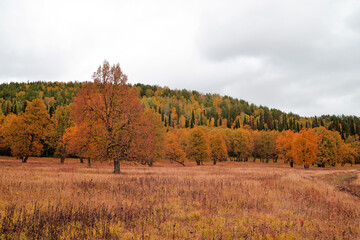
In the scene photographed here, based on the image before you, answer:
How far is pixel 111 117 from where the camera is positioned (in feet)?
72.4

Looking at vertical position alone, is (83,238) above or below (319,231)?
above

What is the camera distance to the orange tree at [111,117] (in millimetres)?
21547

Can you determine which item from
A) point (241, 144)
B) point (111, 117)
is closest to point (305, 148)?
point (241, 144)

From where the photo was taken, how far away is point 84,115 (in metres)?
21.8

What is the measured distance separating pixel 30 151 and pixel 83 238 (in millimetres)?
43263

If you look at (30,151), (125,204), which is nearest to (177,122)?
(30,151)

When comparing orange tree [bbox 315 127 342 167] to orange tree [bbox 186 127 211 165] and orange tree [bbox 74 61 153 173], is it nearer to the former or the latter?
orange tree [bbox 186 127 211 165]

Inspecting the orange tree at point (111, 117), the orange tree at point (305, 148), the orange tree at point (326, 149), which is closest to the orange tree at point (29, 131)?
the orange tree at point (111, 117)

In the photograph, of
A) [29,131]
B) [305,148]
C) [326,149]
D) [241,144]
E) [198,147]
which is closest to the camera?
[29,131]

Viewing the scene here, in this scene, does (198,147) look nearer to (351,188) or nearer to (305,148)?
(305,148)

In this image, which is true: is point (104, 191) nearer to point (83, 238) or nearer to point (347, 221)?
point (83, 238)

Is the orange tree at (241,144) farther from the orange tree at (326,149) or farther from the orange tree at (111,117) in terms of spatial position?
the orange tree at (111,117)

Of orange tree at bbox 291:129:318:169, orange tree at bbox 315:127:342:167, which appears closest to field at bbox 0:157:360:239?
orange tree at bbox 291:129:318:169

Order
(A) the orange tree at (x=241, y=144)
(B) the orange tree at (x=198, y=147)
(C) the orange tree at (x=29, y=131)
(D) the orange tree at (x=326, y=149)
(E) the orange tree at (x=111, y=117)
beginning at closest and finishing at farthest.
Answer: (E) the orange tree at (x=111, y=117) → (C) the orange tree at (x=29, y=131) → (B) the orange tree at (x=198, y=147) → (D) the orange tree at (x=326, y=149) → (A) the orange tree at (x=241, y=144)
